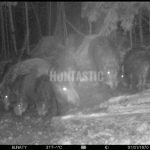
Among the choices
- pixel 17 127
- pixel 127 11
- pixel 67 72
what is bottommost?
pixel 17 127

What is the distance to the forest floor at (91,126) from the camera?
10.0 m

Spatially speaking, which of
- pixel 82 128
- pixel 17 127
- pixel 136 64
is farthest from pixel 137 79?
Answer: pixel 17 127

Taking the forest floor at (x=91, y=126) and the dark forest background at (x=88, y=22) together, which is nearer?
the forest floor at (x=91, y=126)

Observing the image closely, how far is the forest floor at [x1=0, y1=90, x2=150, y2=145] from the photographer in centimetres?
1002

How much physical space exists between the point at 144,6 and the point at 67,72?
4.90 m

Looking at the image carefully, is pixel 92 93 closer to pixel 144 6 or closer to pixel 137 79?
pixel 137 79

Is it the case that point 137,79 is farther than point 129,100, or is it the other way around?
point 137,79

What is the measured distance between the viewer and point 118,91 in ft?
48.6

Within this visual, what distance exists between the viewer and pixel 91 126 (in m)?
11.0

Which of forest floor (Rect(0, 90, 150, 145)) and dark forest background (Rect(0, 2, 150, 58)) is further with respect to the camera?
dark forest background (Rect(0, 2, 150, 58))

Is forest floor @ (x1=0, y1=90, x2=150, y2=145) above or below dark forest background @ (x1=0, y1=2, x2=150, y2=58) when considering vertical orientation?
below

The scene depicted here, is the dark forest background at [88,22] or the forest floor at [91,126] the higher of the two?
the dark forest background at [88,22]

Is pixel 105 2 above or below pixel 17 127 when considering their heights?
above

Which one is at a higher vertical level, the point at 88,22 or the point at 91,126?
the point at 88,22
